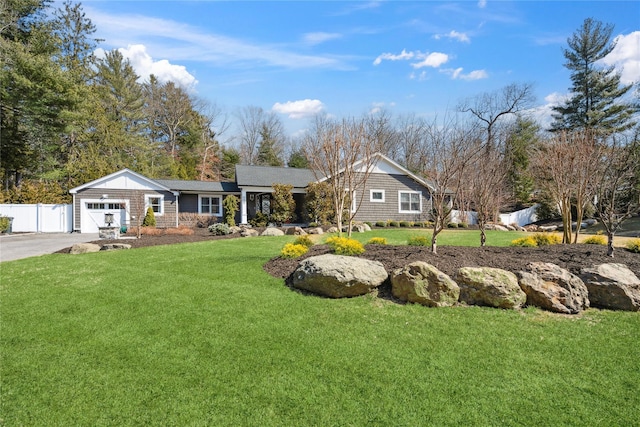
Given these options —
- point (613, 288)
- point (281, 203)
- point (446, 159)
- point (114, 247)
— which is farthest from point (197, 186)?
point (613, 288)

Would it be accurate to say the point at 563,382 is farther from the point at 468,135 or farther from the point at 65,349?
the point at 468,135

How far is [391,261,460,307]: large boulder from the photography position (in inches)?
204

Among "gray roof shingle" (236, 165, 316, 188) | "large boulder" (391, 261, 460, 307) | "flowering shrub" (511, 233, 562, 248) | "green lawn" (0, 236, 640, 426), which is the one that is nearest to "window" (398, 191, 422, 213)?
"gray roof shingle" (236, 165, 316, 188)

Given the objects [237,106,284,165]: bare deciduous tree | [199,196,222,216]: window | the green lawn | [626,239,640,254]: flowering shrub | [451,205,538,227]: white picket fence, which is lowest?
→ the green lawn

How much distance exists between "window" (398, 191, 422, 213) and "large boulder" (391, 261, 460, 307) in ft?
57.1

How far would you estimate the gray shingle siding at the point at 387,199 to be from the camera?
70.7 feet

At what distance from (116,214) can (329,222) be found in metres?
12.6

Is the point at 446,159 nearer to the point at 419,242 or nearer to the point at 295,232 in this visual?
the point at 419,242

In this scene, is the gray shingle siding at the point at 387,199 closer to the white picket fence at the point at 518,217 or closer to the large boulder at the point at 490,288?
the white picket fence at the point at 518,217

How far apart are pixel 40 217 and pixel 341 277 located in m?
21.7

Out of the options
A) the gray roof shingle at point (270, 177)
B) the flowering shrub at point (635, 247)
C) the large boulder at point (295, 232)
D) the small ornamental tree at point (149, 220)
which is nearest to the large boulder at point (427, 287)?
the flowering shrub at point (635, 247)

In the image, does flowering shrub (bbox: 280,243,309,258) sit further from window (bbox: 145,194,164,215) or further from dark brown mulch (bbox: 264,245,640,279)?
window (bbox: 145,194,164,215)

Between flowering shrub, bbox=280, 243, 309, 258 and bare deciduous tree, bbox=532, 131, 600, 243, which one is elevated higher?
bare deciduous tree, bbox=532, 131, 600, 243

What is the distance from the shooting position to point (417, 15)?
9.09m
